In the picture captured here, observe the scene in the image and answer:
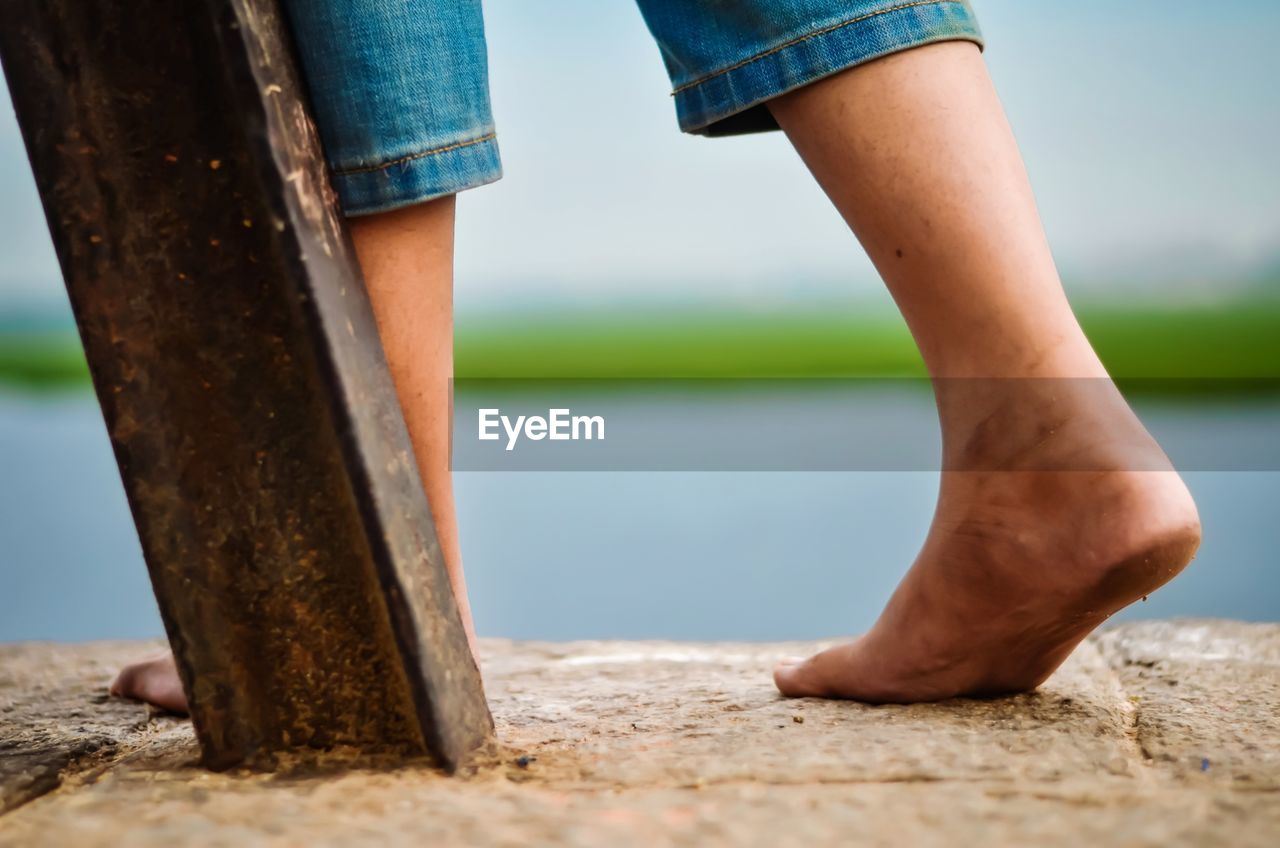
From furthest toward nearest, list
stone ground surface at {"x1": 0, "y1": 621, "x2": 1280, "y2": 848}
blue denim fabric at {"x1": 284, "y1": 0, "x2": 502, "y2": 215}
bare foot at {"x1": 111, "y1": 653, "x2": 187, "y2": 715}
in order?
bare foot at {"x1": 111, "y1": 653, "x2": 187, "y2": 715}
blue denim fabric at {"x1": 284, "y1": 0, "x2": 502, "y2": 215}
stone ground surface at {"x1": 0, "y1": 621, "x2": 1280, "y2": 848}

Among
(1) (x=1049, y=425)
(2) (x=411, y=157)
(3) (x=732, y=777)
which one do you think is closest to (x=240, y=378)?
(2) (x=411, y=157)

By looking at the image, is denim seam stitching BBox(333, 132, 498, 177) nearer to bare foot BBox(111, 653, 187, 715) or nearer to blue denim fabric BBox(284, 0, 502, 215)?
blue denim fabric BBox(284, 0, 502, 215)

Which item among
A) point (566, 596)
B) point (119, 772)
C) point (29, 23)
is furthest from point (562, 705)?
point (566, 596)

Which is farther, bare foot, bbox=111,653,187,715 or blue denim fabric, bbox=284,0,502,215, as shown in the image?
bare foot, bbox=111,653,187,715

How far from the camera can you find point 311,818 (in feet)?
1.82

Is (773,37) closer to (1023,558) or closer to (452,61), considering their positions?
(452,61)

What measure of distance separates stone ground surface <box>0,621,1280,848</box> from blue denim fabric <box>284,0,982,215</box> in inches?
13.6

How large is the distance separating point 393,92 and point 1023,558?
490 millimetres

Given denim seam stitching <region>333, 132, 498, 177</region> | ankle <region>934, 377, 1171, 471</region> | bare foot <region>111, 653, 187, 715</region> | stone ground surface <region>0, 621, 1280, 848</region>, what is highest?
denim seam stitching <region>333, 132, 498, 177</region>

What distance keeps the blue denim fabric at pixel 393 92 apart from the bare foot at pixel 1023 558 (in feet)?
1.21

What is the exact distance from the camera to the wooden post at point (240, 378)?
0.61 m

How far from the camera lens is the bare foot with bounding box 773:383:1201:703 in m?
0.72

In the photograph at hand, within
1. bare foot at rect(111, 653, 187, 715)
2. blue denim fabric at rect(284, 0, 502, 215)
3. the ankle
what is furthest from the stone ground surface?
blue denim fabric at rect(284, 0, 502, 215)

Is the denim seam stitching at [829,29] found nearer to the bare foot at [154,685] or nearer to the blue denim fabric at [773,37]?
the blue denim fabric at [773,37]
